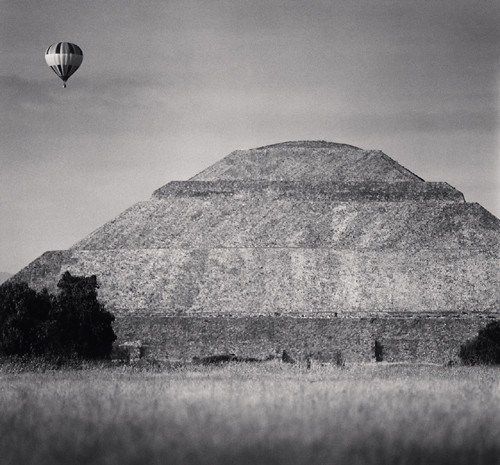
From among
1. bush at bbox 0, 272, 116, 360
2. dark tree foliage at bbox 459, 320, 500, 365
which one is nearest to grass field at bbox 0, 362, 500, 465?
bush at bbox 0, 272, 116, 360

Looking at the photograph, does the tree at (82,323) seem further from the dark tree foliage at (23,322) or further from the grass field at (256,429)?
the grass field at (256,429)

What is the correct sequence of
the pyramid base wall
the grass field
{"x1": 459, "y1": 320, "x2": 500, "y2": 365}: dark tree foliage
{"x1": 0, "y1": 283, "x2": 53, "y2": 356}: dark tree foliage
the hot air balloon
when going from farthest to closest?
the pyramid base wall
the hot air balloon
{"x1": 459, "y1": 320, "x2": 500, "y2": 365}: dark tree foliage
{"x1": 0, "y1": 283, "x2": 53, "y2": 356}: dark tree foliage
the grass field

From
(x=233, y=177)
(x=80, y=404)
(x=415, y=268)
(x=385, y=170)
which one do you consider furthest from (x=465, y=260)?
(x=80, y=404)

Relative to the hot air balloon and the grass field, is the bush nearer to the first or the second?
the hot air balloon

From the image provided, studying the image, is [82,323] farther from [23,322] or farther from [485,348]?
[485,348]

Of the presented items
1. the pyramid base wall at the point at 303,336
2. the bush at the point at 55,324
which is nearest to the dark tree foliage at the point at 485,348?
the pyramid base wall at the point at 303,336

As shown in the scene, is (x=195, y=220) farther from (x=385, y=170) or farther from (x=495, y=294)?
(x=495, y=294)
